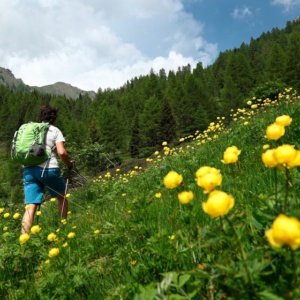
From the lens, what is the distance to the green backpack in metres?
4.01

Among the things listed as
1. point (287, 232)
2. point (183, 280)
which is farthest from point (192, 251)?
point (287, 232)

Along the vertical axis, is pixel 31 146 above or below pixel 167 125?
below

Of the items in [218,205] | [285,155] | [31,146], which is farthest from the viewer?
[31,146]

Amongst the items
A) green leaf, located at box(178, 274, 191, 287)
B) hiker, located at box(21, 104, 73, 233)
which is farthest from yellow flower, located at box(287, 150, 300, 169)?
hiker, located at box(21, 104, 73, 233)

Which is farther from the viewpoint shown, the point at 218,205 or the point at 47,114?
the point at 47,114

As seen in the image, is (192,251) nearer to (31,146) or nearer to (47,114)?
(31,146)

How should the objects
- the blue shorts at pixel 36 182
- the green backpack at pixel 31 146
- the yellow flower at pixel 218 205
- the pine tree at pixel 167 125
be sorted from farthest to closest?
1. the pine tree at pixel 167 125
2. the blue shorts at pixel 36 182
3. the green backpack at pixel 31 146
4. the yellow flower at pixel 218 205

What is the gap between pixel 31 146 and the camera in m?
4.01

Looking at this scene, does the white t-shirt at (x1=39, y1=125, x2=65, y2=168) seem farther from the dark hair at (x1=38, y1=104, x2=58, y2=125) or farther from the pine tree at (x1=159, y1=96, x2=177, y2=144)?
the pine tree at (x1=159, y1=96, x2=177, y2=144)

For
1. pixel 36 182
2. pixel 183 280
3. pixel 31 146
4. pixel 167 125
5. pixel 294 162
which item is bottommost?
pixel 183 280

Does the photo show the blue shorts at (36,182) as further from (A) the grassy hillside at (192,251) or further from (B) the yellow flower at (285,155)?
(B) the yellow flower at (285,155)

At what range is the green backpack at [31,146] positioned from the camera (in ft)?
13.1

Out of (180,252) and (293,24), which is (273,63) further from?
(293,24)

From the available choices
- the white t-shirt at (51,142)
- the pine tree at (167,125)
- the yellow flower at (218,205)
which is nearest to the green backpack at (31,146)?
the white t-shirt at (51,142)
